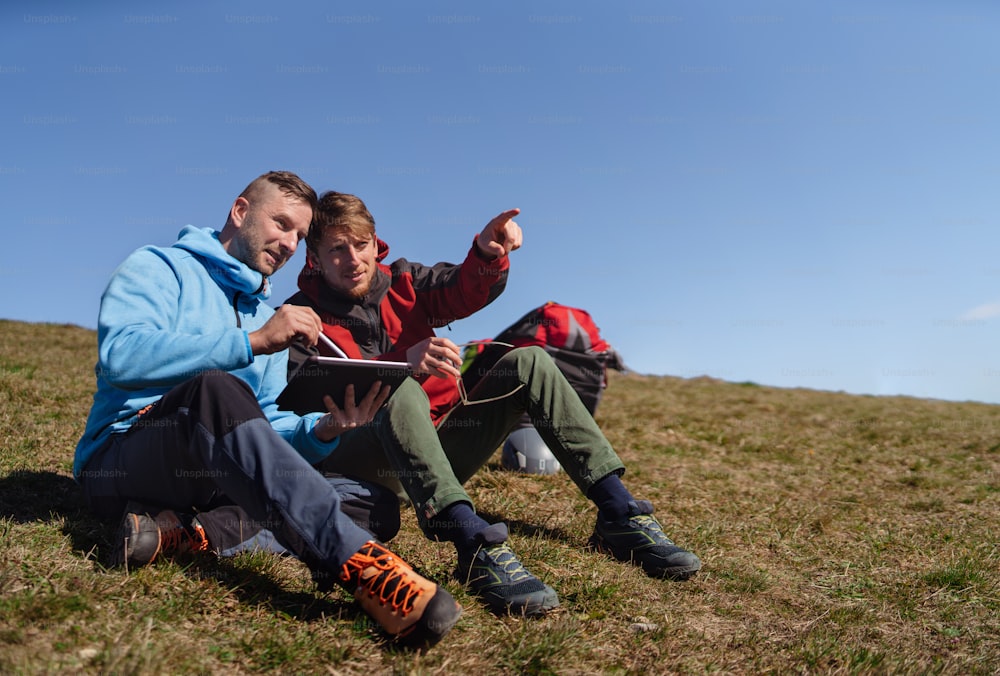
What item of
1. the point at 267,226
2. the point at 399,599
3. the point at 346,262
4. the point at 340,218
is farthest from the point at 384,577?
the point at 340,218

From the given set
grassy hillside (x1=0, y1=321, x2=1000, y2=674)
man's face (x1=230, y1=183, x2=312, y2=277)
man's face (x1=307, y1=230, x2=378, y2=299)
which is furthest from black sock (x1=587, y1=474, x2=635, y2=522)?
man's face (x1=230, y1=183, x2=312, y2=277)

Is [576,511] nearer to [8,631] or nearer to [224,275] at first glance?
[224,275]

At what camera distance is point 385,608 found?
283cm

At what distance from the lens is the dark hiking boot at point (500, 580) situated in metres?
3.36

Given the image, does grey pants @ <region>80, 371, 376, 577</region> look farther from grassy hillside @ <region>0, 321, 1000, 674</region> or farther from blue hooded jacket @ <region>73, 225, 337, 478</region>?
grassy hillside @ <region>0, 321, 1000, 674</region>

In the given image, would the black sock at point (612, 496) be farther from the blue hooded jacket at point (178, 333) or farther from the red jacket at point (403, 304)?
the blue hooded jacket at point (178, 333)

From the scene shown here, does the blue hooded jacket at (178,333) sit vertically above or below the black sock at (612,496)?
above

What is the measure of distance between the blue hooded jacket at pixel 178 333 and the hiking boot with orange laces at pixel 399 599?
107cm

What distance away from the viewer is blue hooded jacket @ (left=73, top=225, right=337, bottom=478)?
321cm

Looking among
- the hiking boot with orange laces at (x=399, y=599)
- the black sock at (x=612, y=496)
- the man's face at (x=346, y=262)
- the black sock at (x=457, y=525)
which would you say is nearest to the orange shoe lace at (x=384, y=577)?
the hiking boot with orange laces at (x=399, y=599)

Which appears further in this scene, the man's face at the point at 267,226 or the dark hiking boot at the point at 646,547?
the dark hiking boot at the point at 646,547

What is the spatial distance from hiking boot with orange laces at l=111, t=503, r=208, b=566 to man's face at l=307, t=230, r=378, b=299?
1652 mm

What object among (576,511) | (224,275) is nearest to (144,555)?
(224,275)

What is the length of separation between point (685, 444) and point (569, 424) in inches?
201
